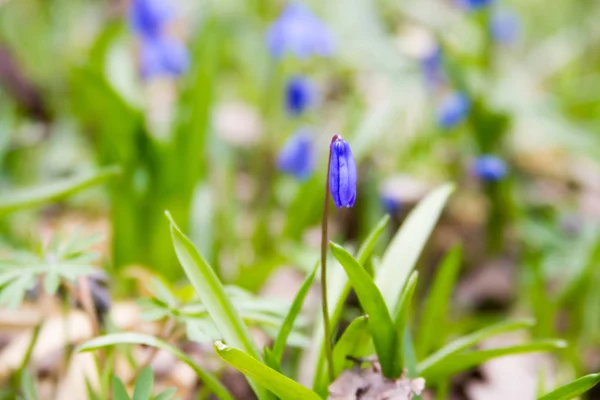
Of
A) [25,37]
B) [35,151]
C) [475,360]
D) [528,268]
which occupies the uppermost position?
[25,37]

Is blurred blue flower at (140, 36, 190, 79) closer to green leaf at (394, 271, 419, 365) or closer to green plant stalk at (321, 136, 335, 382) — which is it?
green plant stalk at (321, 136, 335, 382)

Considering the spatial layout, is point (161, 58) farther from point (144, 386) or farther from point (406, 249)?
point (144, 386)

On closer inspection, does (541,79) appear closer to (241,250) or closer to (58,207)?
(241,250)

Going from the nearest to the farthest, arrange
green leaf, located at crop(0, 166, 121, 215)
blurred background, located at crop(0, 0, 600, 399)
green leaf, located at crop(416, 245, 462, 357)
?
green leaf, located at crop(416, 245, 462, 357)
green leaf, located at crop(0, 166, 121, 215)
blurred background, located at crop(0, 0, 600, 399)

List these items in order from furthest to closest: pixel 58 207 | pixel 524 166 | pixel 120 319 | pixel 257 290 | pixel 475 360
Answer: pixel 524 166 < pixel 58 207 < pixel 257 290 < pixel 120 319 < pixel 475 360

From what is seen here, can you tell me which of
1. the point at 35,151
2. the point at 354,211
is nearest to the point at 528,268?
the point at 354,211

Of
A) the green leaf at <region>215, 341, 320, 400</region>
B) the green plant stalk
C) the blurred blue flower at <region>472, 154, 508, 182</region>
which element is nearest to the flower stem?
the green plant stalk
